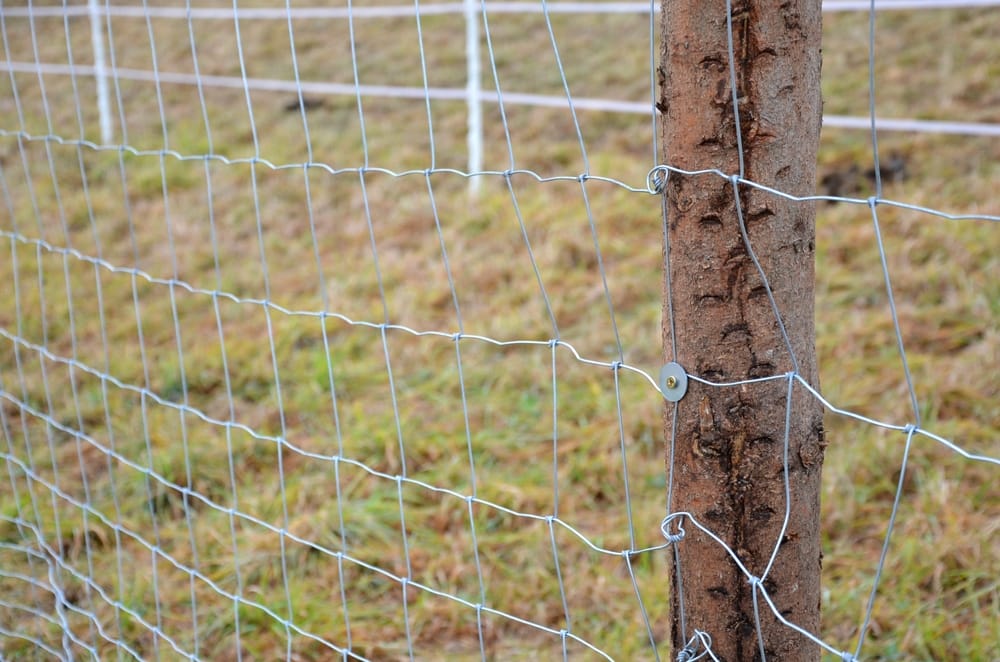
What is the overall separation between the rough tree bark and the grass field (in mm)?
165

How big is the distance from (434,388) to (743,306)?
207 cm

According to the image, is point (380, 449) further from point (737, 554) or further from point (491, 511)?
point (737, 554)

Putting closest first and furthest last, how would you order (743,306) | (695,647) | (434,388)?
1. (743,306)
2. (695,647)
3. (434,388)

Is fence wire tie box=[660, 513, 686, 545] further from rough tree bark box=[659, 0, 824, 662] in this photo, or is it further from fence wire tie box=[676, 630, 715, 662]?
fence wire tie box=[676, 630, 715, 662]

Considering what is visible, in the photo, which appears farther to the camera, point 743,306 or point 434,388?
point 434,388

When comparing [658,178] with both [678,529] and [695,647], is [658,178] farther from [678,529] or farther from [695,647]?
[695,647]

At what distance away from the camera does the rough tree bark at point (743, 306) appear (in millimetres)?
977

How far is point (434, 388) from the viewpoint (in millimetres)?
3035

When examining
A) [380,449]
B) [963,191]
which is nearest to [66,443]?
[380,449]

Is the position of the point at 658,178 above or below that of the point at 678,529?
above

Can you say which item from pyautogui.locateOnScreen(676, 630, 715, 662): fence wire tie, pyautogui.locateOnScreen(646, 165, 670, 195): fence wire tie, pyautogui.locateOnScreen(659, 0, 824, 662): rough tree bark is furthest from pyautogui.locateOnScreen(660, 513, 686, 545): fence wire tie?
pyautogui.locateOnScreen(646, 165, 670, 195): fence wire tie

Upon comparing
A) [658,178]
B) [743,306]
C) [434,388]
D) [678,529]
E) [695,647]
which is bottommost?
[434,388]

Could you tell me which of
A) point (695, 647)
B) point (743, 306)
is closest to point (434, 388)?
point (695, 647)

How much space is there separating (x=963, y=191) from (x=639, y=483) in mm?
1957
